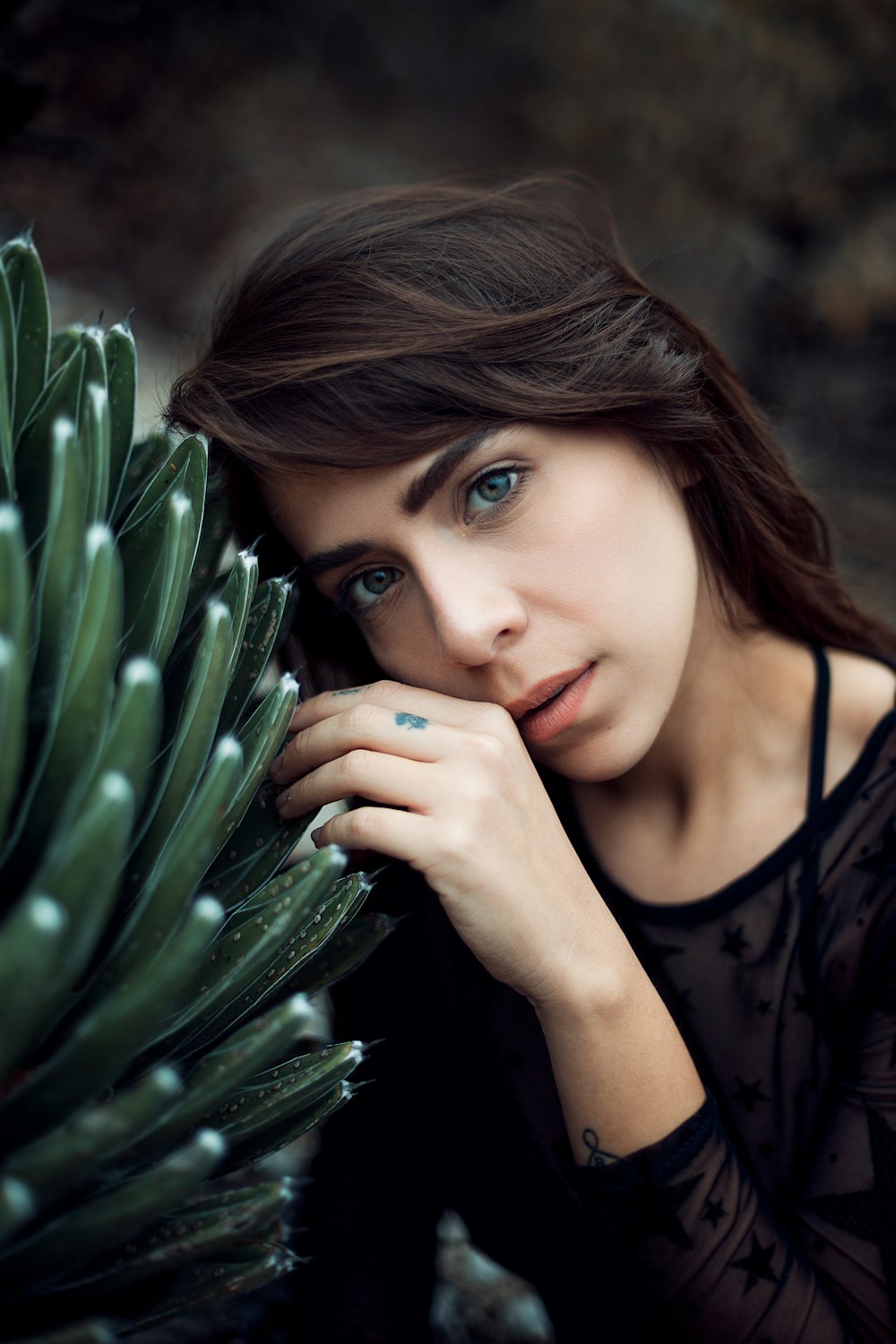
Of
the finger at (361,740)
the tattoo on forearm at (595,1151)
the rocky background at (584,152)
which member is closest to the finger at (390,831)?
the finger at (361,740)

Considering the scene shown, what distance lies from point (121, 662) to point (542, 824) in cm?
56

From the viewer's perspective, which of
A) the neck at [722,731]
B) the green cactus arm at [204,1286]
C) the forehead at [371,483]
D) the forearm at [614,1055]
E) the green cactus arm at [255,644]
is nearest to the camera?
the green cactus arm at [204,1286]

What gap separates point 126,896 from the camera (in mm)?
806

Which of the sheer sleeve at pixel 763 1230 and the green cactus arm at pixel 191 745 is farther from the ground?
the green cactus arm at pixel 191 745

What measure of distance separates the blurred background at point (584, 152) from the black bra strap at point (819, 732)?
1.97 meters

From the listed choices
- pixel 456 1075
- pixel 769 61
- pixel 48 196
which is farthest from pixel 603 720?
pixel 769 61

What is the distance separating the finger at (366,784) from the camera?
110 cm

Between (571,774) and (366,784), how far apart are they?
42 centimetres

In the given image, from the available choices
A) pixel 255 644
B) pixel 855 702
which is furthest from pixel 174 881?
pixel 855 702

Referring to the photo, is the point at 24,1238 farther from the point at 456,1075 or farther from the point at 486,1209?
the point at 486,1209

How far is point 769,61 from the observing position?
3.77 meters

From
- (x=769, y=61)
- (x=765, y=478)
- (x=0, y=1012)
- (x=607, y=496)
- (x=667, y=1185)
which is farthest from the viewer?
(x=769, y=61)

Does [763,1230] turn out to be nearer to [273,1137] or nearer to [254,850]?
[273,1137]

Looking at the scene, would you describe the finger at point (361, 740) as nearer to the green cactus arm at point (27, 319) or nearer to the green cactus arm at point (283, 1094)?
the green cactus arm at point (283, 1094)
